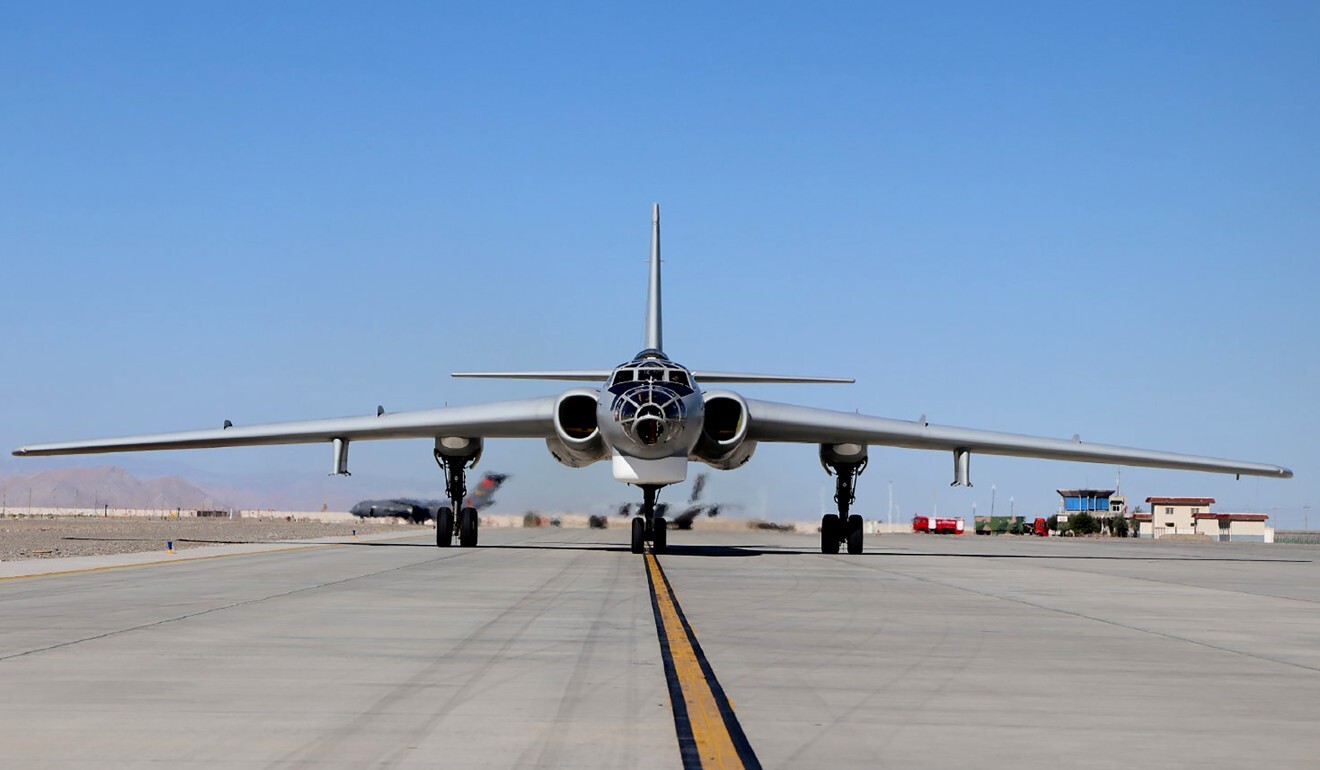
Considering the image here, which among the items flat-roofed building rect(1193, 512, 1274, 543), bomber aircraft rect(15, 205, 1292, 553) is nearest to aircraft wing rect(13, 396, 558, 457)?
bomber aircraft rect(15, 205, 1292, 553)

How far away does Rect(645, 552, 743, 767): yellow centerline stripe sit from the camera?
5730 mm

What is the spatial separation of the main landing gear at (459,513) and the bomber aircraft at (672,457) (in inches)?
1.1

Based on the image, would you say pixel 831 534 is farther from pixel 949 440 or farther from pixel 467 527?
pixel 467 527

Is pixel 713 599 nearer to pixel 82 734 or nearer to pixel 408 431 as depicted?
pixel 82 734

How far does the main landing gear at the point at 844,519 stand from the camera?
95.5ft

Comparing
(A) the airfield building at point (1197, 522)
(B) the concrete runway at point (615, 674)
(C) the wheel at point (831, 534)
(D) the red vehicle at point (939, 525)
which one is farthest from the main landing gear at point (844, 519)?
(A) the airfield building at point (1197, 522)

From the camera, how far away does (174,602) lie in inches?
518

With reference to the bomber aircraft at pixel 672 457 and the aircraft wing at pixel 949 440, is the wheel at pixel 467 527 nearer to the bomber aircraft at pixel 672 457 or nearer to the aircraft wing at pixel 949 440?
the bomber aircraft at pixel 672 457

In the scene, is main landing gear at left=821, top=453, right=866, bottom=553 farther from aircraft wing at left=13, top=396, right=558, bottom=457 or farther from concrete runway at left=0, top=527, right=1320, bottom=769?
concrete runway at left=0, top=527, right=1320, bottom=769

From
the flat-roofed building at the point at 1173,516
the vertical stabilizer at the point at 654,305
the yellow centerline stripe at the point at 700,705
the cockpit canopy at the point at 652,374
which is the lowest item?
the yellow centerline stripe at the point at 700,705

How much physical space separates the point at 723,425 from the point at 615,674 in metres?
18.6

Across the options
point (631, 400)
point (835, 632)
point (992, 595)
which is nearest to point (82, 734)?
point (835, 632)

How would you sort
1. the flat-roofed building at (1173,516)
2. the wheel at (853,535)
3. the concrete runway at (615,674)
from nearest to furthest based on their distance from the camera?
the concrete runway at (615,674)
the wheel at (853,535)
the flat-roofed building at (1173,516)

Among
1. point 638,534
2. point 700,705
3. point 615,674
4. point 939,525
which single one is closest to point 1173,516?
point 939,525
